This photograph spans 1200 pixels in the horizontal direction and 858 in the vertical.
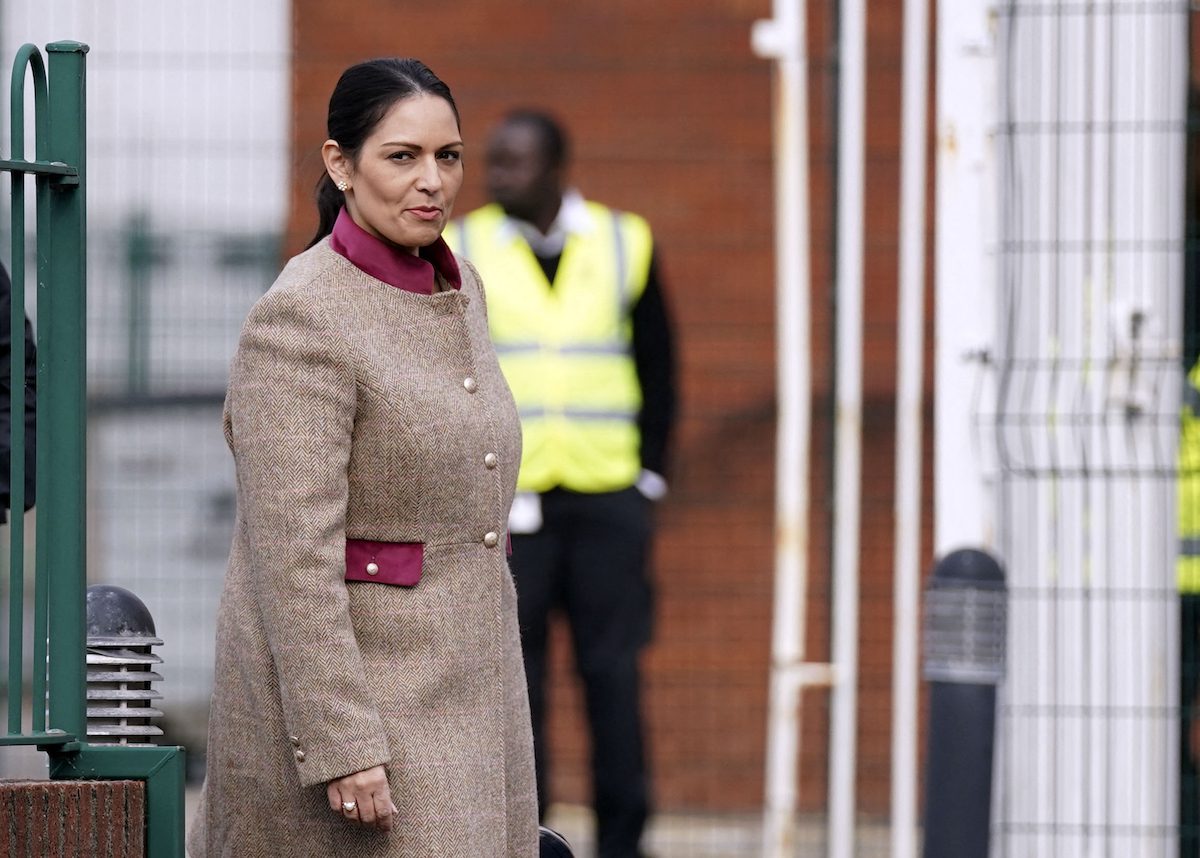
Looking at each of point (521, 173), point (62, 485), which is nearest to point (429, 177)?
point (62, 485)

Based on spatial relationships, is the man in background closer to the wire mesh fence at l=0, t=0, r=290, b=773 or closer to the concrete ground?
the wire mesh fence at l=0, t=0, r=290, b=773

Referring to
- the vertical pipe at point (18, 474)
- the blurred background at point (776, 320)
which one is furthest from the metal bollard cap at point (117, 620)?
the blurred background at point (776, 320)

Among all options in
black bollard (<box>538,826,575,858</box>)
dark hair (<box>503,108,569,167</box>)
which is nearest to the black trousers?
dark hair (<box>503,108,569,167</box>)

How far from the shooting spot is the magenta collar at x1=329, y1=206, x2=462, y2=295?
11.1ft

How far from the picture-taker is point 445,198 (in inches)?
133

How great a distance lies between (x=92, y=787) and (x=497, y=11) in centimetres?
445

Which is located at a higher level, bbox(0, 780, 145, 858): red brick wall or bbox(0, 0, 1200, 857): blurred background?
bbox(0, 0, 1200, 857): blurred background

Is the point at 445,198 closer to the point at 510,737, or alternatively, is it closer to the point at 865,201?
the point at 510,737

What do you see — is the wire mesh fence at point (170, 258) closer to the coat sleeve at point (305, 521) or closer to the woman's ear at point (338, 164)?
the woman's ear at point (338, 164)

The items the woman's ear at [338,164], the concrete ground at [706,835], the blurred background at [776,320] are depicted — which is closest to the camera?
the woman's ear at [338,164]

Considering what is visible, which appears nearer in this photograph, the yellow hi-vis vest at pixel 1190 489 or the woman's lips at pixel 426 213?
the woman's lips at pixel 426 213

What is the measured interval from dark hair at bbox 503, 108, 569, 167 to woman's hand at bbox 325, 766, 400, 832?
10.4 feet

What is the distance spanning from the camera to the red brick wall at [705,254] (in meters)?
7.25

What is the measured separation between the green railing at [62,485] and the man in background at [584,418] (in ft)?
8.30
